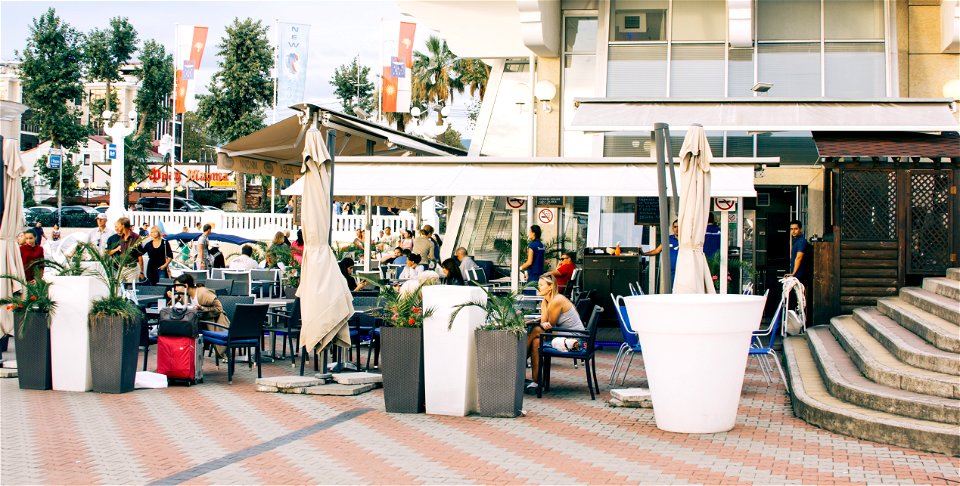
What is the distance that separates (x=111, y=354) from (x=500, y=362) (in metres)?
3.96

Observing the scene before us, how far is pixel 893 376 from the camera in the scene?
8.27m

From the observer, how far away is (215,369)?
472 inches

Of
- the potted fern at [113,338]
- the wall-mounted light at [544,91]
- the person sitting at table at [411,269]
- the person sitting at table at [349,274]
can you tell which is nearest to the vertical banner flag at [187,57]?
the wall-mounted light at [544,91]

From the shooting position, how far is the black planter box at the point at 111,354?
32.6 feet

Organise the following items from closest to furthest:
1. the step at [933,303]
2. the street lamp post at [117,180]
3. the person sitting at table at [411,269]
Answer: the step at [933,303] → the person sitting at table at [411,269] → the street lamp post at [117,180]

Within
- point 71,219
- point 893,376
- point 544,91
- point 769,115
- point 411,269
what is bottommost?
point 893,376

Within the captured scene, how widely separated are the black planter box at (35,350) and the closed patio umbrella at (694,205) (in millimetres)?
6319

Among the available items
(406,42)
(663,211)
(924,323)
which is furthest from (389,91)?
(924,323)

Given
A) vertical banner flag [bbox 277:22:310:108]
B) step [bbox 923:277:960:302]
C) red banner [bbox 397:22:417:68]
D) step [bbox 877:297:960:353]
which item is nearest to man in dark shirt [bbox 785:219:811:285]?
step [bbox 877:297:960:353]

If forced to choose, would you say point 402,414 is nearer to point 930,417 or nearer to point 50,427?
point 50,427

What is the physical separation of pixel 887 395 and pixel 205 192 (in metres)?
59.6

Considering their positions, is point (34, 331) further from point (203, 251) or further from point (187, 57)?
point (187, 57)

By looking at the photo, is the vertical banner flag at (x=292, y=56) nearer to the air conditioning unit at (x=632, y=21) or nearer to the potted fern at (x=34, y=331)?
the air conditioning unit at (x=632, y=21)

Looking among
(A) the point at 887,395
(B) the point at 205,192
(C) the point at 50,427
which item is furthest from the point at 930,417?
(B) the point at 205,192
